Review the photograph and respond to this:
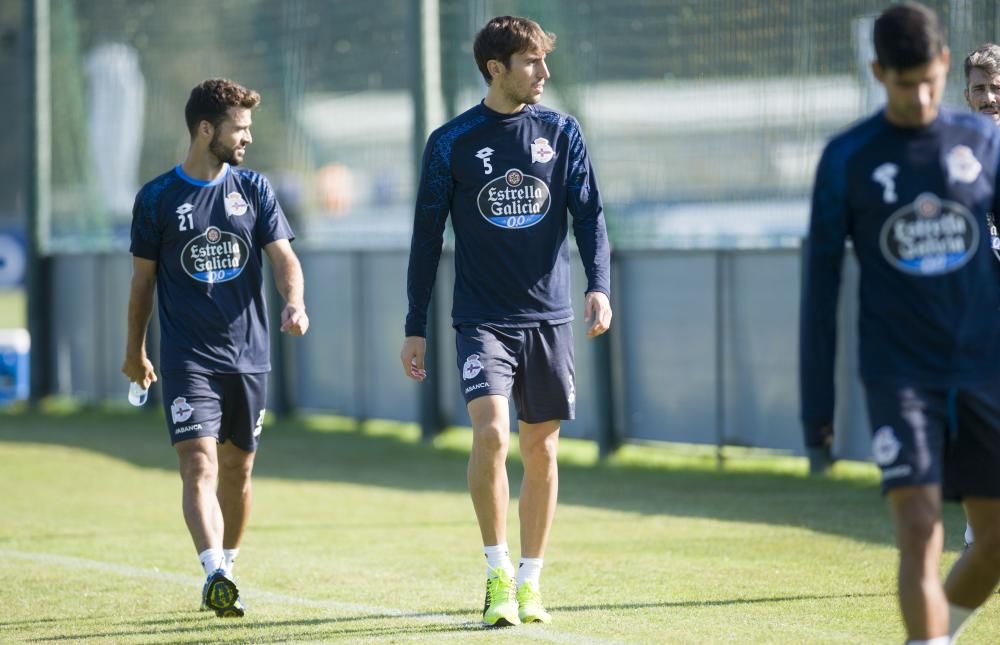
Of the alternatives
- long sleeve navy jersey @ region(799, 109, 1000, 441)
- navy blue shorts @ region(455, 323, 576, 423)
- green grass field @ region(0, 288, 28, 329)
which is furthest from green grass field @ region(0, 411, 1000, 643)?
green grass field @ region(0, 288, 28, 329)

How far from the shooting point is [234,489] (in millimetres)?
7500

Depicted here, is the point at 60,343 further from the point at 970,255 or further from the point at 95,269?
the point at 970,255

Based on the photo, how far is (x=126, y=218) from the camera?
751 inches

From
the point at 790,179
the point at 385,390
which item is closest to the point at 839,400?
the point at 790,179

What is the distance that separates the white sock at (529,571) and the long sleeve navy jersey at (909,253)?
219 cm

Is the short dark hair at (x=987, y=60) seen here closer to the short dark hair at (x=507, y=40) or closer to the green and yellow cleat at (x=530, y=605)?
the short dark hair at (x=507, y=40)

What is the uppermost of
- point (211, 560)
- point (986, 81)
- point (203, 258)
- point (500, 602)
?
point (986, 81)

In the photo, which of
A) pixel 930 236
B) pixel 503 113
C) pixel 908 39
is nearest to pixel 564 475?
pixel 503 113

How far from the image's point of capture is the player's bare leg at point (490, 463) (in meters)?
6.65

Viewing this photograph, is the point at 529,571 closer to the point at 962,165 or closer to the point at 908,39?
the point at 962,165

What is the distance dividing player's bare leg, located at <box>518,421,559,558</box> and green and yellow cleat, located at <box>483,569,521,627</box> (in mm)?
196

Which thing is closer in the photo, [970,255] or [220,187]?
[970,255]

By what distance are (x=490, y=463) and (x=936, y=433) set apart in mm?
2314

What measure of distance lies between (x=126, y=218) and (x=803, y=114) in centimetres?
947
